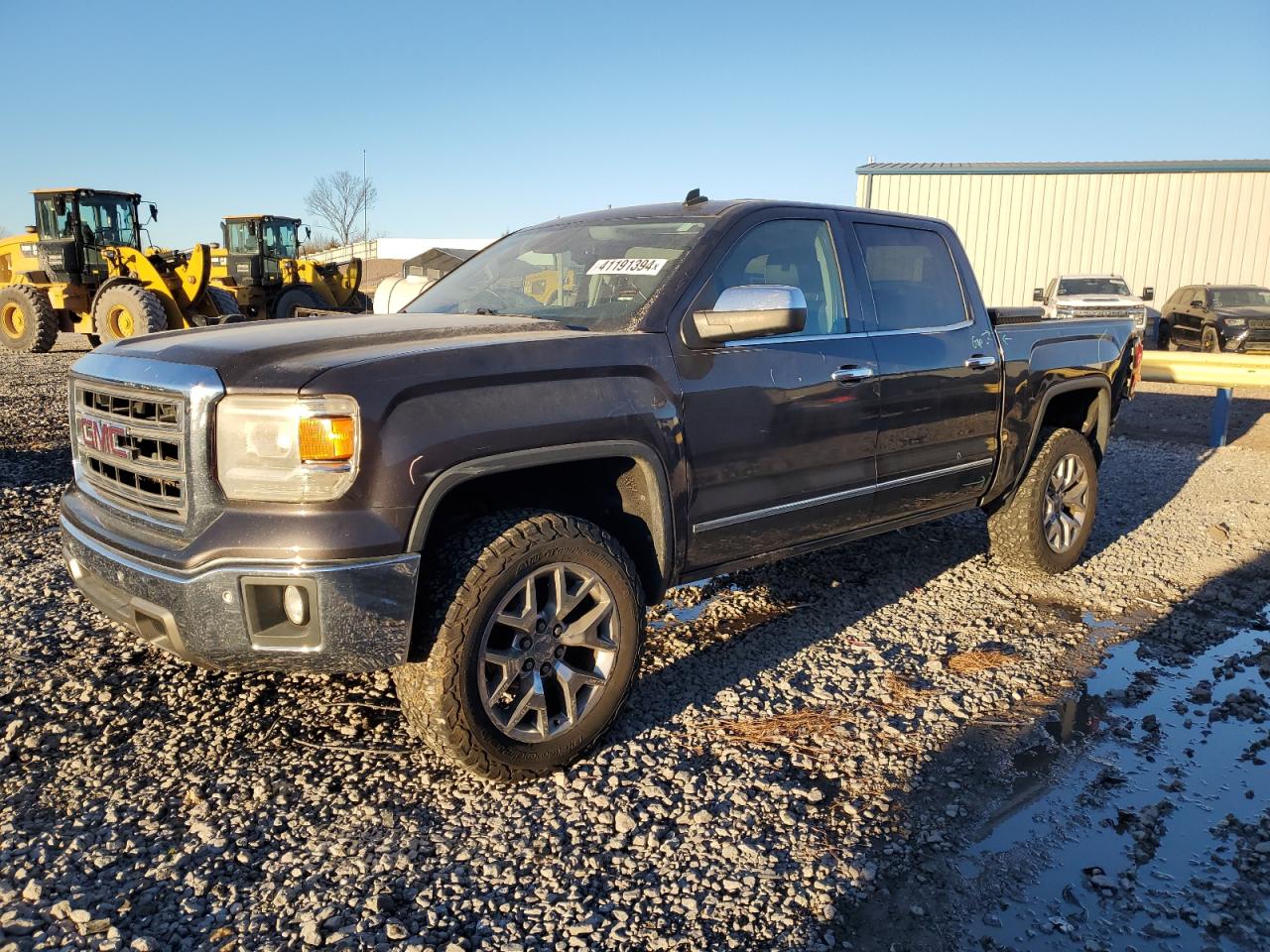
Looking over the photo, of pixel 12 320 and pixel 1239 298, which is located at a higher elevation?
pixel 1239 298

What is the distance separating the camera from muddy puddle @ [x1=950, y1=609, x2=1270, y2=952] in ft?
7.93

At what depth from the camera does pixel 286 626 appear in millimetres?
2611

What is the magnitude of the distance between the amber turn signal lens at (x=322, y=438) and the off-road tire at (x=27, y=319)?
1722cm

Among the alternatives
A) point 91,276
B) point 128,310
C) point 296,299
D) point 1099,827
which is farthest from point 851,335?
point 296,299

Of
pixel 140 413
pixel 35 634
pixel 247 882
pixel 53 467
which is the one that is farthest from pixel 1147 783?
pixel 53 467

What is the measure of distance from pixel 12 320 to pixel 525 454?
18.5 metres

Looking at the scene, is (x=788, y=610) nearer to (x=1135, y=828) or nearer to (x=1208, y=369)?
(x=1135, y=828)

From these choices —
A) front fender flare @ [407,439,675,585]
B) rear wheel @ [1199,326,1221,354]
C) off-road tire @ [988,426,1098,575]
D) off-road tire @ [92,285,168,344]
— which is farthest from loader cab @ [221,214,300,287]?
rear wheel @ [1199,326,1221,354]

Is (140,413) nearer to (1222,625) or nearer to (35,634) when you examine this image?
(35,634)

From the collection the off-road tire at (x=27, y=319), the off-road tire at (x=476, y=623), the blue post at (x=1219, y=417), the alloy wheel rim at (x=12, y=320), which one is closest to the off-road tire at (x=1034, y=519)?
the off-road tire at (x=476, y=623)

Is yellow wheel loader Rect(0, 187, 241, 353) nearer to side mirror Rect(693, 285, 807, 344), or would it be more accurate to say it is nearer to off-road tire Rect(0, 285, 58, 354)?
off-road tire Rect(0, 285, 58, 354)

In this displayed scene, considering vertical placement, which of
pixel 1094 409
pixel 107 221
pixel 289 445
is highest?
pixel 107 221

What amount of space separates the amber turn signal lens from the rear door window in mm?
2547

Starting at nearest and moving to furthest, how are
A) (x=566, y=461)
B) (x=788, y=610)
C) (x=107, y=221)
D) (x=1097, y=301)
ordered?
1. (x=566, y=461)
2. (x=788, y=610)
3. (x=107, y=221)
4. (x=1097, y=301)
